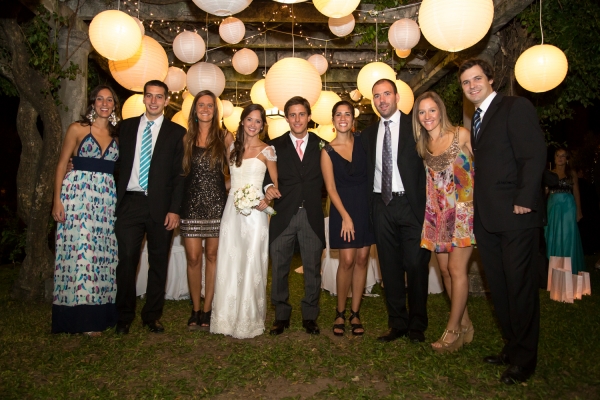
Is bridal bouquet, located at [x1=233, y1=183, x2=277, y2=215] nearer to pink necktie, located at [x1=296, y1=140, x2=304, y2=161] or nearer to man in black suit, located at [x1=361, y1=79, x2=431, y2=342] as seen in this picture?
pink necktie, located at [x1=296, y1=140, x2=304, y2=161]

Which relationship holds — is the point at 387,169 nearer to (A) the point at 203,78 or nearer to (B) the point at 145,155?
(B) the point at 145,155

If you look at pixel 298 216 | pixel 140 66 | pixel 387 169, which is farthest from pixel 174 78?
pixel 387 169

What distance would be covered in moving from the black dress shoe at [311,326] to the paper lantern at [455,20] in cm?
255

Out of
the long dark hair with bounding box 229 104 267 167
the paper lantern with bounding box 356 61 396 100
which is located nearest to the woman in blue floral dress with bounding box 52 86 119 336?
the long dark hair with bounding box 229 104 267 167

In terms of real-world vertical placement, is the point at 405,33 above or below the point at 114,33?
above

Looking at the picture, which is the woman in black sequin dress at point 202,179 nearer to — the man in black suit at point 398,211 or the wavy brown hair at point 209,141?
the wavy brown hair at point 209,141

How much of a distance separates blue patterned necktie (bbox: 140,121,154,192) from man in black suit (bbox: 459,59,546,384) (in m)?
2.59

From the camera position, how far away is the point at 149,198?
4.02 metres

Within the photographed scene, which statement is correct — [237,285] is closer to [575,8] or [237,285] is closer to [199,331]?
[199,331]

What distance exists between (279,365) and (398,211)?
1.46m

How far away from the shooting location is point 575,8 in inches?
198

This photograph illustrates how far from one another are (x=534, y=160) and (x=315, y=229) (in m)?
1.80

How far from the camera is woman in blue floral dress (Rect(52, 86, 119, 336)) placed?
398 cm

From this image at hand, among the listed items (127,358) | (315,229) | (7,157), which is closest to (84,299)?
(127,358)
